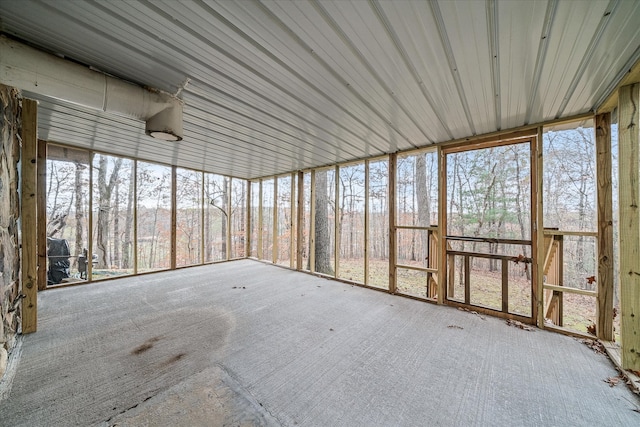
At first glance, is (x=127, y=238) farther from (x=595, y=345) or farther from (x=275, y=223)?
(x=595, y=345)

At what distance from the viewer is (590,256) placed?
414cm

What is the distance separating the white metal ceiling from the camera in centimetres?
130

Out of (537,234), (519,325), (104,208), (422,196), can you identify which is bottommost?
(519,325)

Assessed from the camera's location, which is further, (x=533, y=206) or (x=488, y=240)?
(x=488, y=240)

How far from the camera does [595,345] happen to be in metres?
2.36

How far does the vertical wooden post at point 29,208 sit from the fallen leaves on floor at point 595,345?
611cm

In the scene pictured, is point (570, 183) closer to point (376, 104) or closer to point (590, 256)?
point (590, 256)

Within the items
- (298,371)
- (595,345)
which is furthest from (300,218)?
(595,345)

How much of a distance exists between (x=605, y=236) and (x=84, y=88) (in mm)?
5249

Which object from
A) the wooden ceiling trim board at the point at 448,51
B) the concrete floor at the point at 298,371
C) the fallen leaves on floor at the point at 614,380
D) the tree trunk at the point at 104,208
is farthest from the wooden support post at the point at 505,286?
the tree trunk at the point at 104,208

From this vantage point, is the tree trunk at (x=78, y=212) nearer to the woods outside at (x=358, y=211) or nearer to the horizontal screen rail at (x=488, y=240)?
the woods outside at (x=358, y=211)

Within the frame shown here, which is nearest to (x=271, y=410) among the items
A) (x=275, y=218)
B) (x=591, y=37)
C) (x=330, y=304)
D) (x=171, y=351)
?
(x=171, y=351)

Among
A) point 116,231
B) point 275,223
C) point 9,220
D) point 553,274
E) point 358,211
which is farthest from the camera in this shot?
point 358,211

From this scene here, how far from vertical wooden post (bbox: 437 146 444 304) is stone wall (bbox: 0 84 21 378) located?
4.95 meters
